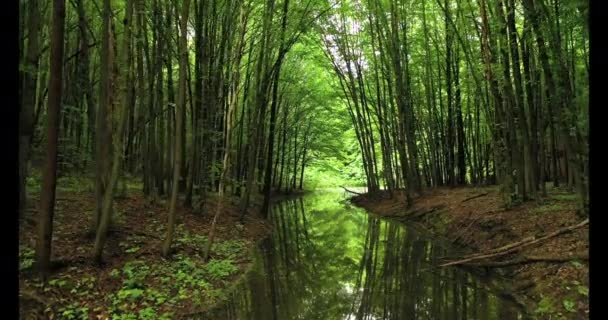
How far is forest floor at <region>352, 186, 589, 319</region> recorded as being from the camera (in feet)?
18.3

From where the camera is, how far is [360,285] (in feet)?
24.2

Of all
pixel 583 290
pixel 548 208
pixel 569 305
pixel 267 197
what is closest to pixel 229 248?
pixel 267 197

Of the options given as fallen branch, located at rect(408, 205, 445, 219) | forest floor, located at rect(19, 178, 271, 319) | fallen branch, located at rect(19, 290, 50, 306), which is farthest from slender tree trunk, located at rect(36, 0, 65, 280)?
fallen branch, located at rect(408, 205, 445, 219)

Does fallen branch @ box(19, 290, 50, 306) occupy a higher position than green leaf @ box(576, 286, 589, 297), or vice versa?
fallen branch @ box(19, 290, 50, 306)

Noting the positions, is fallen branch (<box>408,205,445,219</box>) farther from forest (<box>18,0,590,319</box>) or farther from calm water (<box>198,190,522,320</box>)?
calm water (<box>198,190,522,320</box>)

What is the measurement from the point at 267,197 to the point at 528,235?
27.8 ft

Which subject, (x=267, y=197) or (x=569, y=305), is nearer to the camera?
(x=569, y=305)

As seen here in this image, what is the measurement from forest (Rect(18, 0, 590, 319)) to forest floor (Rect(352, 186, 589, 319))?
0.15 feet

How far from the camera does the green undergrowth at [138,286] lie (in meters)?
5.28

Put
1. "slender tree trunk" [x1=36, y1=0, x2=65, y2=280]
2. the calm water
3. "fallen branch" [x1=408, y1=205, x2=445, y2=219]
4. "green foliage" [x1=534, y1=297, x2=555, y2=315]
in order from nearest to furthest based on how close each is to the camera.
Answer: "slender tree trunk" [x1=36, y1=0, x2=65, y2=280] < "green foliage" [x1=534, y1=297, x2=555, y2=315] < the calm water < "fallen branch" [x1=408, y1=205, x2=445, y2=219]

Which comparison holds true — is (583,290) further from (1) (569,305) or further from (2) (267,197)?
(2) (267,197)
